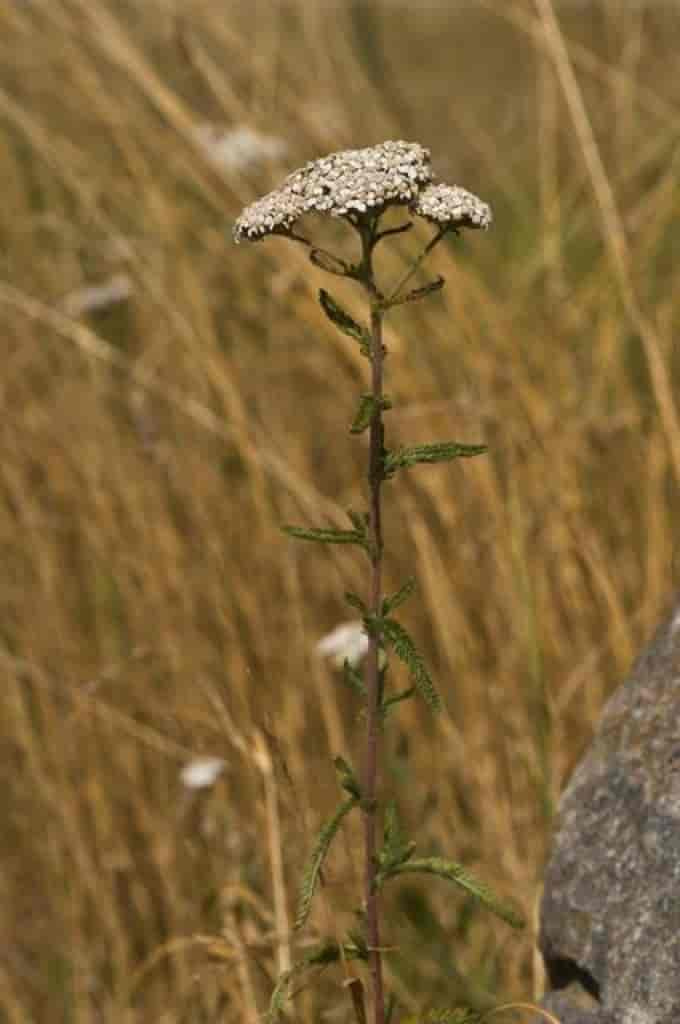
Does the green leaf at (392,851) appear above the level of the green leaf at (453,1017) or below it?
above

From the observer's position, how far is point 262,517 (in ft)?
9.73

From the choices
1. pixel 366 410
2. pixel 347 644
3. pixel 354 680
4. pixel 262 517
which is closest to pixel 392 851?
pixel 354 680

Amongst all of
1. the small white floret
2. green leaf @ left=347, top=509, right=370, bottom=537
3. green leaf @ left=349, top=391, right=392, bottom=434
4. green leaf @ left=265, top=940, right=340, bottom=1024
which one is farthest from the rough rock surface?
the small white floret

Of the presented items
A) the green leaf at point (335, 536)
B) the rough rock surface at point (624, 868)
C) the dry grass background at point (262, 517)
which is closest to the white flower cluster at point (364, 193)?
→ the green leaf at point (335, 536)

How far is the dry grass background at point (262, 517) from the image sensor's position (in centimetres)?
271

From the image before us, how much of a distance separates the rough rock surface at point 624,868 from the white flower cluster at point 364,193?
0.65 meters

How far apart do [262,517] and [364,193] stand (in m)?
1.65

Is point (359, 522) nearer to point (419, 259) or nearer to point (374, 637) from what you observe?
point (374, 637)

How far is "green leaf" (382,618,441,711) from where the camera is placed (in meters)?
1.42

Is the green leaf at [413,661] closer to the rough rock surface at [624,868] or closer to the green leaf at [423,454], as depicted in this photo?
the green leaf at [423,454]

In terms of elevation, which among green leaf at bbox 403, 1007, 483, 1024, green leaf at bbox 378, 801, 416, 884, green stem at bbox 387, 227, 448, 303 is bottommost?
green leaf at bbox 403, 1007, 483, 1024

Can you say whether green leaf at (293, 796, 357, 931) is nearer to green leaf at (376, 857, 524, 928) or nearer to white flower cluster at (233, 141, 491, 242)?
green leaf at (376, 857, 524, 928)

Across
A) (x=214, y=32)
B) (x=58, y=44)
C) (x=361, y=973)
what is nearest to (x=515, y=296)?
(x=214, y=32)

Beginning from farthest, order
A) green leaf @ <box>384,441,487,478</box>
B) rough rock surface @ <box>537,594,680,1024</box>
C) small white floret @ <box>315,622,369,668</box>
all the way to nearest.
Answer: small white floret @ <box>315,622,369,668</box> → rough rock surface @ <box>537,594,680,1024</box> → green leaf @ <box>384,441,487,478</box>
